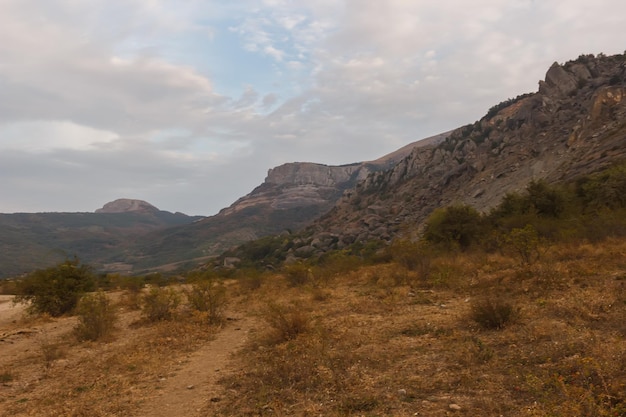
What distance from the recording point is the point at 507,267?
55.3 ft

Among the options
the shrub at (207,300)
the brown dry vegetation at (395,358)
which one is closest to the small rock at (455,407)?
the brown dry vegetation at (395,358)

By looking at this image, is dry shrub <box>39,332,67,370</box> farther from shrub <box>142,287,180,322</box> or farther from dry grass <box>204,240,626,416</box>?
dry grass <box>204,240,626,416</box>

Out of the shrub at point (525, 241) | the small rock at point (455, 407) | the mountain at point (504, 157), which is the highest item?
the mountain at point (504, 157)

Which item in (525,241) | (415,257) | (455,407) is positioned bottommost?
(455,407)

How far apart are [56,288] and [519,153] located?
192ft

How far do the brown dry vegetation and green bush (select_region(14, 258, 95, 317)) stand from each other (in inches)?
150

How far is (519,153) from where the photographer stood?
183 feet

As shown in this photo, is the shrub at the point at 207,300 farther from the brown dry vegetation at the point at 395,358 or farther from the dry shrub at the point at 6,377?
the dry shrub at the point at 6,377

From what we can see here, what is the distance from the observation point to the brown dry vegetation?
540cm

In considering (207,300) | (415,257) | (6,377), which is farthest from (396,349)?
(415,257)

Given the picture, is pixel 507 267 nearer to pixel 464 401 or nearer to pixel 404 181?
pixel 464 401

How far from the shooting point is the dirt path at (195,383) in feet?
21.3

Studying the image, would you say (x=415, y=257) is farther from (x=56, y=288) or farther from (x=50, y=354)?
(x=56, y=288)

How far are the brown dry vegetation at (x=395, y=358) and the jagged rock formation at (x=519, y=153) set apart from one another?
111 feet
